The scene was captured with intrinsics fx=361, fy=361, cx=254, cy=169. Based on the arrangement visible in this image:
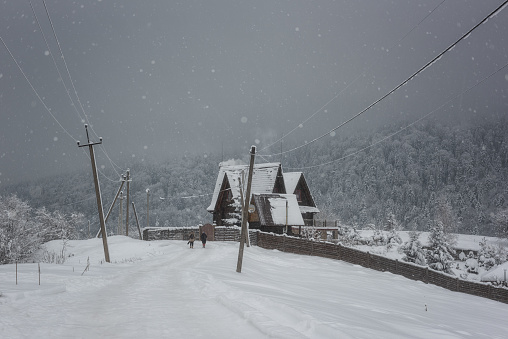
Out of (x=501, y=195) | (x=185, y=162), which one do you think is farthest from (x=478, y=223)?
(x=185, y=162)

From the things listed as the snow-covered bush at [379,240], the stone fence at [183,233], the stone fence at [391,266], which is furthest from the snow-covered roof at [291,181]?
the snow-covered bush at [379,240]

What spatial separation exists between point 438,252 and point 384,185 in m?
109

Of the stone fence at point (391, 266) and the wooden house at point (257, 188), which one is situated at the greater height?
the wooden house at point (257, 188)

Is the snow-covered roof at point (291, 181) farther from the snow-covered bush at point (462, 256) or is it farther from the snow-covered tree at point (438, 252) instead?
the snow-covered bush at point (462, 256)

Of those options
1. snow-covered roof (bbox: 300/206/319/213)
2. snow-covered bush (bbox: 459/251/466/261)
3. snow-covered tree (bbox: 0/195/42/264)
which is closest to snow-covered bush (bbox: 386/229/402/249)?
snow-covered bush (bbox: 459/251/466/261)

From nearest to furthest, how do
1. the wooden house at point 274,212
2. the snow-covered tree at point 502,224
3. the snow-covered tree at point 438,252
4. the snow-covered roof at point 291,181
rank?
1. the snow-covered tree at point 438,252
2. the wooden house at point 274,212
3. the snow-covered roof at point 291,181
4. the snow-covered tree at point 502,224

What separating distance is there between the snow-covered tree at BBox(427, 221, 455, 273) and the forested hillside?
53235mm

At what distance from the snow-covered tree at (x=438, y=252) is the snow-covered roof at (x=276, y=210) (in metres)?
13.0

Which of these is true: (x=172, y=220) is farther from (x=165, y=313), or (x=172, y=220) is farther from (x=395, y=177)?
(x=165, y=313)

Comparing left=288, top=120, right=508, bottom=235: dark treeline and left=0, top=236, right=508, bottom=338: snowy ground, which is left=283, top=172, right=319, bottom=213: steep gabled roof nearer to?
left=0, top=236, right=508, bottom=338: snowy ground

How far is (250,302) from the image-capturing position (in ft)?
27.5

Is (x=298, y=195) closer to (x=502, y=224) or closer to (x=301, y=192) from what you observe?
A: (x=301, y=192)

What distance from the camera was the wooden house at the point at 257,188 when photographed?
44.1 meters

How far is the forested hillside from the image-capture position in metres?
111
